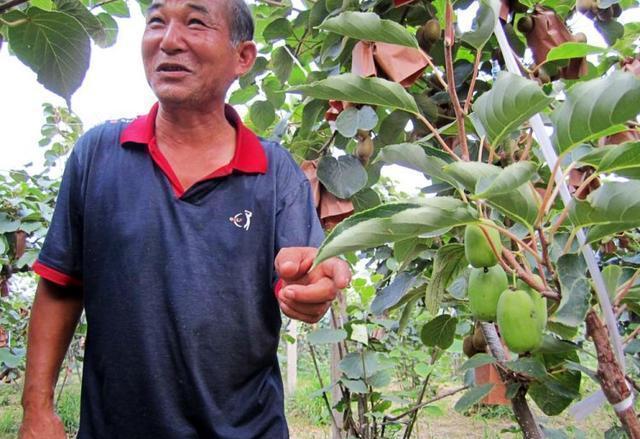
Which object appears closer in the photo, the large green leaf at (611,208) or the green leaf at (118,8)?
the large green leaf at (611,208)

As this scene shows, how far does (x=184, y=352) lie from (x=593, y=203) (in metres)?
0.62

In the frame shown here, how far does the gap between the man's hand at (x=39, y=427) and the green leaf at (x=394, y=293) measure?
563mm

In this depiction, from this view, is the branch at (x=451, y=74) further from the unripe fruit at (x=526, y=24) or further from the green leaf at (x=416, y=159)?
the unripe fruit at (x=526, y=24)

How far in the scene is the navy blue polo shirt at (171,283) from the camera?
92cm

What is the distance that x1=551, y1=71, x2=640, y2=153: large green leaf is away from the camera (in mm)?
569

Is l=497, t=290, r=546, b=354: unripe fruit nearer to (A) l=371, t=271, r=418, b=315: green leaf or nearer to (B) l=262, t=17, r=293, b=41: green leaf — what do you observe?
(A) l=371, t=271, r=418, b=315: green leaf

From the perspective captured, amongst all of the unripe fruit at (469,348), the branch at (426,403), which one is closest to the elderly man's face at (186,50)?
the unripe fruit at (469,348)

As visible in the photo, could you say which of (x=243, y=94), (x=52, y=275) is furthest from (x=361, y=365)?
(x=52, y=275)

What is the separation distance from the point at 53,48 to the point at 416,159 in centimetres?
47

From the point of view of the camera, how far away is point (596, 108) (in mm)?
587

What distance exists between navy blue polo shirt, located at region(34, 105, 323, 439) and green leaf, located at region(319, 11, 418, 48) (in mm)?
297

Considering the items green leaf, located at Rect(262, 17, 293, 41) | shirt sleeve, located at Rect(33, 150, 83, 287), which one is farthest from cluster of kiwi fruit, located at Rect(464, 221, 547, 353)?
green leaf, located at Rect(262, 17, 293, 41)

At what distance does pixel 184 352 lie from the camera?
922 mm

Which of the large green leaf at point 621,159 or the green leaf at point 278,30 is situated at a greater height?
the green leaf at point 278,30
